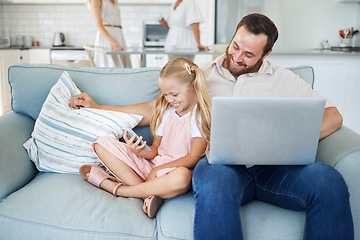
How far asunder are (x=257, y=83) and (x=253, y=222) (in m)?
0.69

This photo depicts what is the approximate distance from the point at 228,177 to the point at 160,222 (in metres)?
0.29

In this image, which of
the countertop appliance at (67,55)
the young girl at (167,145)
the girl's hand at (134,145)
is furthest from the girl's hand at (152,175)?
the countertop appliance at (67,55)

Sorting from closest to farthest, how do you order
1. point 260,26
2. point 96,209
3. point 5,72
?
point 96,209
point 260,26
point 5,72

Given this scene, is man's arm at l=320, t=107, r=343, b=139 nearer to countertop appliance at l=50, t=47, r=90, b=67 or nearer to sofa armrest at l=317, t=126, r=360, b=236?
sofa armrest at l=317, t=126, r=360, b=236

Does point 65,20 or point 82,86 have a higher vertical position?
point 65,20

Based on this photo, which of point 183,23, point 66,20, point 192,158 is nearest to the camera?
point 192,158

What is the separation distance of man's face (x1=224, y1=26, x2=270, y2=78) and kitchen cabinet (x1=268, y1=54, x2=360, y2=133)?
5.54ft

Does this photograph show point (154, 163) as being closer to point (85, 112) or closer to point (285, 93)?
point (85, 112)

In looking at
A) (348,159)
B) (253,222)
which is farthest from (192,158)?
(348,159)

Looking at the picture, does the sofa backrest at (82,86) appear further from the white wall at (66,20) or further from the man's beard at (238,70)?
the white wall at (66,20)

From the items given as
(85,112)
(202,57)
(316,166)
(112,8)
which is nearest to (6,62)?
(112,8)

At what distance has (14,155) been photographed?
5.17 feet

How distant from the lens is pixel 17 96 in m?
1.83

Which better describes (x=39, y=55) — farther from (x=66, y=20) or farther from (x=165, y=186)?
(x=165, y=186)
